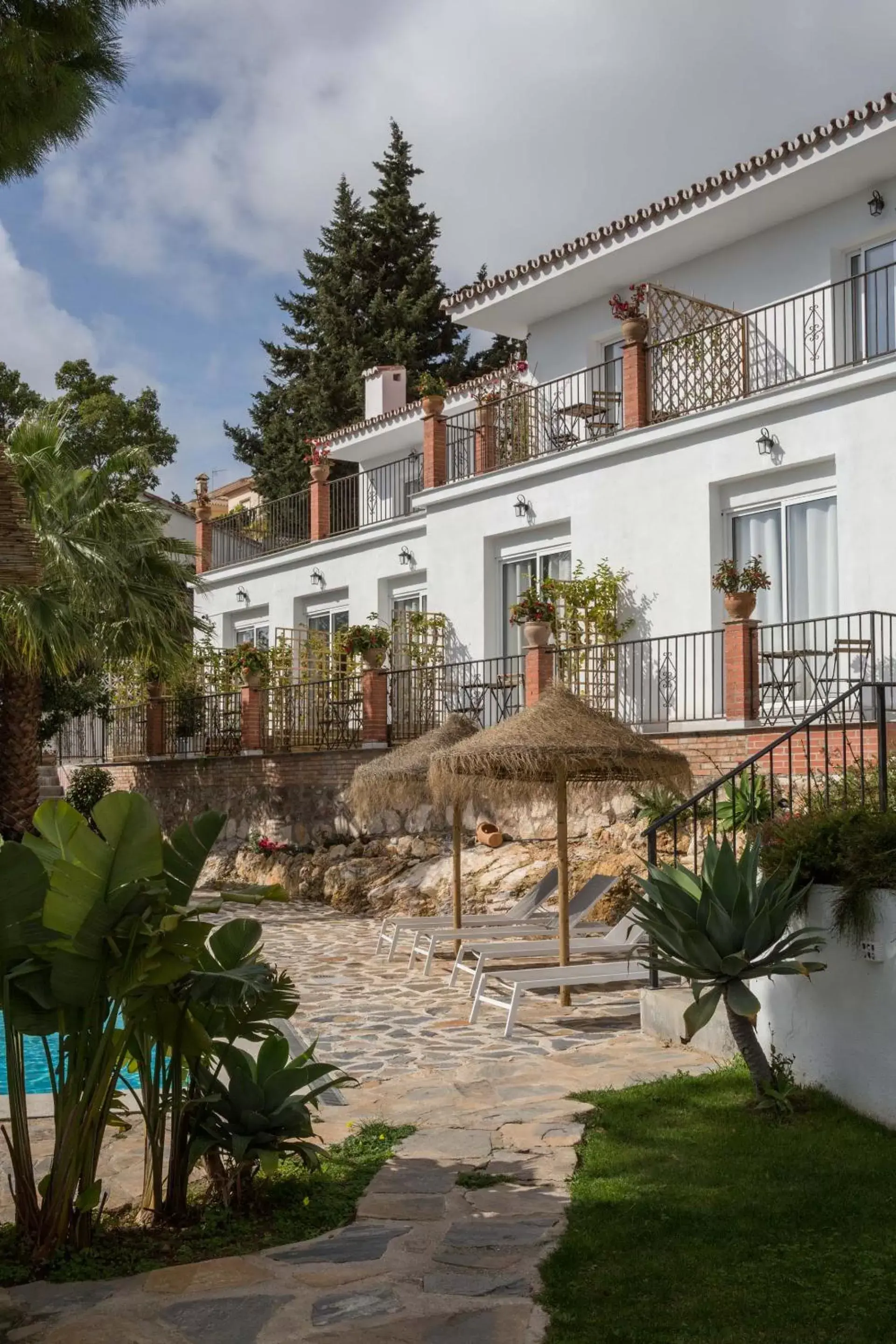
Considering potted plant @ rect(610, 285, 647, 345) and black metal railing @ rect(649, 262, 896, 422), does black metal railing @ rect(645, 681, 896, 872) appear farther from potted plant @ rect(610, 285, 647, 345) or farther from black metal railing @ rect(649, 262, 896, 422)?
potted plant @ rect(610, 285, 647, 345)

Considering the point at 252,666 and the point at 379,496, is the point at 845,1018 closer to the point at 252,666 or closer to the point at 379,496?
the point at 252,666

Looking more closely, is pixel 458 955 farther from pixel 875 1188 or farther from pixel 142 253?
pixel 142 253

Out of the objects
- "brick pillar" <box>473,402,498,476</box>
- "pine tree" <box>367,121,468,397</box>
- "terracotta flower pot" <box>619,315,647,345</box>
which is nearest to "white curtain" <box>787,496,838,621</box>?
"terracotta flower pot" <box>619,315,647,345</box>

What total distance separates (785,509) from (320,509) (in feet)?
39.7

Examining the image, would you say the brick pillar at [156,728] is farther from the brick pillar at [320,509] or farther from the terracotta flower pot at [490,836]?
the terracotta flower pot at [490,836]

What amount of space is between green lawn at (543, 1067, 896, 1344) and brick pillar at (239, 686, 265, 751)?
17398mm

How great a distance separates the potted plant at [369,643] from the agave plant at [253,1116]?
1589 centimetres

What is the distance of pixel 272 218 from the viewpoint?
76.9 ft

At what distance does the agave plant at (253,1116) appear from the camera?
6070 millimetres

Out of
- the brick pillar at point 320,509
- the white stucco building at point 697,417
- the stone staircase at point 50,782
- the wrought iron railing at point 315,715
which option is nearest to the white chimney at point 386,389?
the brick pillar at point 320,509

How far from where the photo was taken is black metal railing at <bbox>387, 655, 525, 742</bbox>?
20.6 meters

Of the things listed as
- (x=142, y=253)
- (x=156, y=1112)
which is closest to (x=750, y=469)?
(x=142, y=253)

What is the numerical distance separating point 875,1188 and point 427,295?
34.0 m

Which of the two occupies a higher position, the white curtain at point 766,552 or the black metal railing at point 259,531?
the black metal railing at point 259,531
